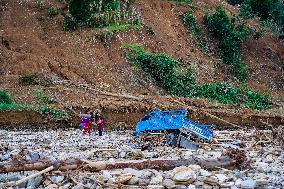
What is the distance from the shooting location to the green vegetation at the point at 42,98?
25766 mm

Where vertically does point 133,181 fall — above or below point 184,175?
below

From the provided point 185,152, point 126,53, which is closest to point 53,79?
point 126,53

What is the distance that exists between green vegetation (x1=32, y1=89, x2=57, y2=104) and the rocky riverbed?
5585 mm

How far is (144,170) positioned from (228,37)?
2659 centimetres

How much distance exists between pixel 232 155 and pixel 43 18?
924 inches

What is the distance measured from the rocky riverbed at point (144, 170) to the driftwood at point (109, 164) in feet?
0.56

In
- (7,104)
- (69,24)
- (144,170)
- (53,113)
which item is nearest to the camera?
(144,170)

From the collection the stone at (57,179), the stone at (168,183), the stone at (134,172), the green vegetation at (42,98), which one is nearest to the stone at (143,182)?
the stone at (134,172)

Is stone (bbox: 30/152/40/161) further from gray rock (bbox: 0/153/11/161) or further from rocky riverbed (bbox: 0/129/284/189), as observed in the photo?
gray rock (bbox: 0/153/11/161)

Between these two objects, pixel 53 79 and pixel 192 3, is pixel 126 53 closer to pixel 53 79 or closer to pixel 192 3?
pixel 53 79

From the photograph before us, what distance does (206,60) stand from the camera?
35.6 metres

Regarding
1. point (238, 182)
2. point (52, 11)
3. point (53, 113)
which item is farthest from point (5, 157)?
point (52, 11)

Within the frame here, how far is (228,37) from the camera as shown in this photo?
37.3m

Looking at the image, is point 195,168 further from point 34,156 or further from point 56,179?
point 34,156
